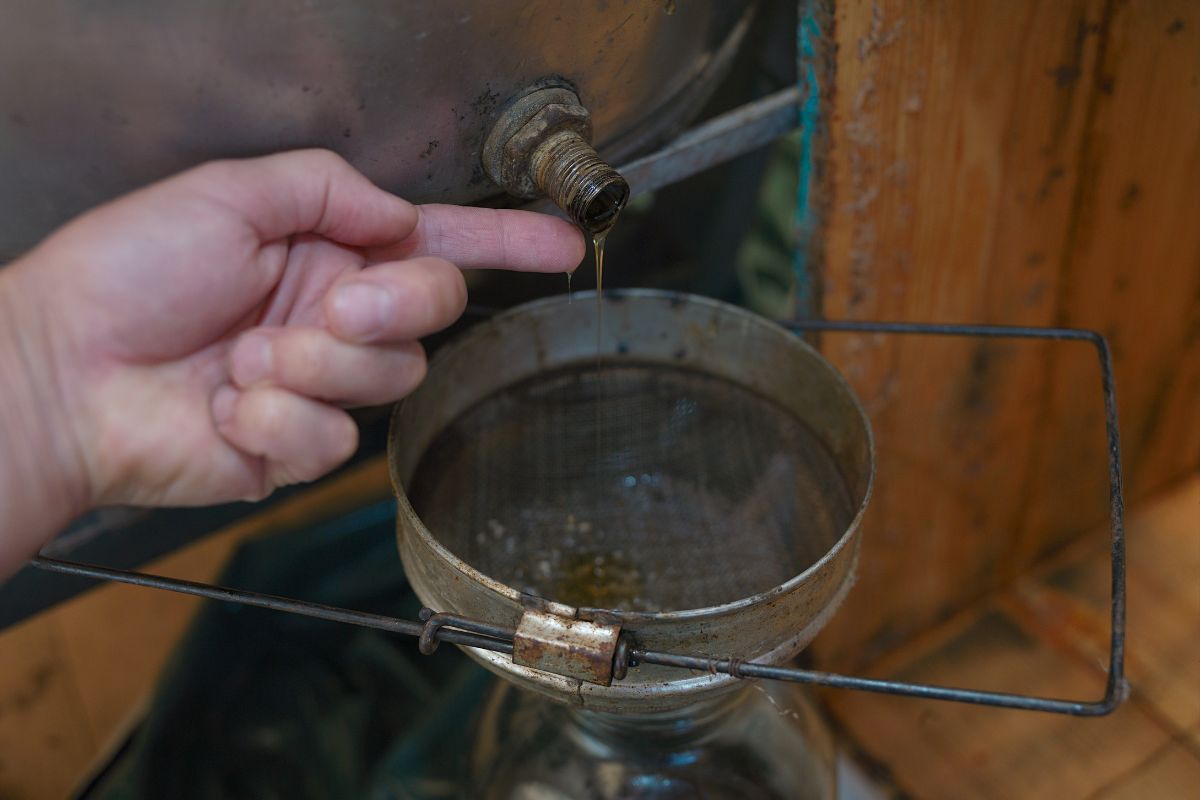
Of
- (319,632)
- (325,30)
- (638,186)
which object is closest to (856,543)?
(638,186)

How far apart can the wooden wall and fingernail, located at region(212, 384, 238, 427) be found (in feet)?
1.34

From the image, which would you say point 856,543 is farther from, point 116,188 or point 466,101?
point 116,188

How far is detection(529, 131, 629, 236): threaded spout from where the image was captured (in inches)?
19.4

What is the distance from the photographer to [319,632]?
3.31 ft

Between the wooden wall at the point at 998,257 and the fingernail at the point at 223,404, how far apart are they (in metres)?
0.41

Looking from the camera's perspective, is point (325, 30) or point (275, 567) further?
point (275, 567)

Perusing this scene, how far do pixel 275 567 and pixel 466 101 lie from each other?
2.19 feet

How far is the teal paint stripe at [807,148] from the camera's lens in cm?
65

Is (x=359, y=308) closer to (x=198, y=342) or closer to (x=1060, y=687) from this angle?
(x=198, y=342)

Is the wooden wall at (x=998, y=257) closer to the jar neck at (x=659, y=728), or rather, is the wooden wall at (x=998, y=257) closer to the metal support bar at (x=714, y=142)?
the metal support bar at (x=714, y=142)

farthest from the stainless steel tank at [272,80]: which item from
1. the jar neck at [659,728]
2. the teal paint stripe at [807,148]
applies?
the jar neck at [659,728]

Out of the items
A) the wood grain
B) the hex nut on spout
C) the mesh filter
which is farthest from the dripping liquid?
the wood grain

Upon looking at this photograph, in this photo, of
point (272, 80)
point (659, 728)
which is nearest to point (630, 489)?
point (659, 728)

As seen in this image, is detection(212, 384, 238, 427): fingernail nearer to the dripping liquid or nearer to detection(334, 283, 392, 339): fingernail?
detection(334, 283, 392, 339): fingernail
